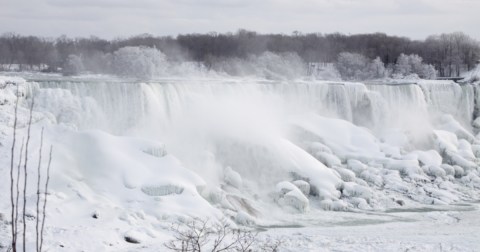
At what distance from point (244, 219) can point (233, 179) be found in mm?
3485

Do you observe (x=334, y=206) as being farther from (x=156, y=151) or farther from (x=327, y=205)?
(x=156, y=151)

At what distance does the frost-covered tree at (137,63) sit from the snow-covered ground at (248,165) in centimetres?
1845

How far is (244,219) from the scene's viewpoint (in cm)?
1653

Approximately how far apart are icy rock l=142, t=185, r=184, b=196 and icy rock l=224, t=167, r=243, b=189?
3.11m

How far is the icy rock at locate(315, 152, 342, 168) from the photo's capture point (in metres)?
23.2

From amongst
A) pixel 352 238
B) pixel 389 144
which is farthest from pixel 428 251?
pixel 389 144

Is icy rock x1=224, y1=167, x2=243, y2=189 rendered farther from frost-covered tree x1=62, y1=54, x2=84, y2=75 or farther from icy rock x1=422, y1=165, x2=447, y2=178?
frost-covered tree x1=62, y1=54, x2=84, y2=75

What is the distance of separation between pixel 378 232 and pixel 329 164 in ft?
25.4

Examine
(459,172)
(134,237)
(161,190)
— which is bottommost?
(459,172)

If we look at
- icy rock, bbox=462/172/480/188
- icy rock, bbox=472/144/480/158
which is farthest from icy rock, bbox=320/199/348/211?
icy rock, bbox=472/144/480/158

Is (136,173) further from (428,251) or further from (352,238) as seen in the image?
(428,251)

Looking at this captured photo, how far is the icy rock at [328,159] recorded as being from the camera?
23172 millimetres

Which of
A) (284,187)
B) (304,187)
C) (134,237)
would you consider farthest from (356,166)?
(134,237)

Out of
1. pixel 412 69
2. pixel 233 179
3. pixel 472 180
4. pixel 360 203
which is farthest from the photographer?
pixel 412 69
